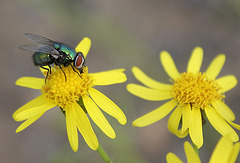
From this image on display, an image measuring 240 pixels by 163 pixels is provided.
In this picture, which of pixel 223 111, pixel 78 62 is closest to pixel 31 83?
pixel 78 62

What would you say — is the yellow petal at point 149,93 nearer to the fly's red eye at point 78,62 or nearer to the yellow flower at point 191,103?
the yellow flower at point 191,103

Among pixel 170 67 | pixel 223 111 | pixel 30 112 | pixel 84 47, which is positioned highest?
pixel 170 67

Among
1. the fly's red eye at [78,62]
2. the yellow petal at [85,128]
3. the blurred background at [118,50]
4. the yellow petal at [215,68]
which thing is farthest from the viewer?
the blurred background at [118,50]

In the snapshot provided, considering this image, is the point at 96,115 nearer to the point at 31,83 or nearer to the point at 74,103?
the point at 74,103

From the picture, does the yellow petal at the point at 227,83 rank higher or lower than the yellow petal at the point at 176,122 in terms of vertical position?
higher

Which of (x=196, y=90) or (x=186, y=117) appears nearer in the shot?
(x=186, y=117)

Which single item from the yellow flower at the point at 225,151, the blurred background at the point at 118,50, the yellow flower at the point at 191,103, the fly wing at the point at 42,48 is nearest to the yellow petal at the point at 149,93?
the yellow flower at the point at 191,103
